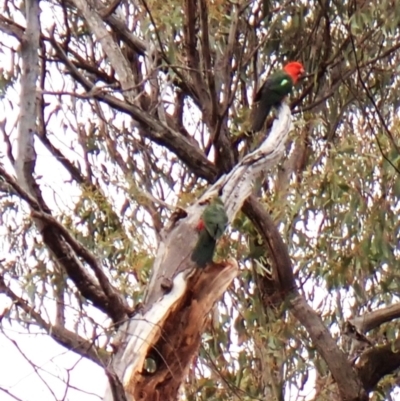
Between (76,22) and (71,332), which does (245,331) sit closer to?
(71,332)

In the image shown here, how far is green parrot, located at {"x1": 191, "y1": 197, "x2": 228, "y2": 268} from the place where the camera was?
129 inches

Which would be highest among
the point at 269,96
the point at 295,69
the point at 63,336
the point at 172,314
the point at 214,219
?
the point at 295,69

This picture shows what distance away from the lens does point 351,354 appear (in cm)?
447

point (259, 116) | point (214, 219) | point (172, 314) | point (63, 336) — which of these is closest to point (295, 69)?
point (259, 116)

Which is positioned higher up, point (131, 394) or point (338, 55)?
point (338, 55)

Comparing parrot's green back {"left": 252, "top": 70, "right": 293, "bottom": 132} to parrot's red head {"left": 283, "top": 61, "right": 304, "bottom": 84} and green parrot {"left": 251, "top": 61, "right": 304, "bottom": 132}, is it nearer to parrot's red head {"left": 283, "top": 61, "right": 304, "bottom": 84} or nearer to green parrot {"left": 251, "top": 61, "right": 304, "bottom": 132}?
green parrot {"left": 251, "top": 61, "right": 304, "bottom": 132}

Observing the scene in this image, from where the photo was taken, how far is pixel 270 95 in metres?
5.02

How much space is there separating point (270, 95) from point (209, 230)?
5.96 feet

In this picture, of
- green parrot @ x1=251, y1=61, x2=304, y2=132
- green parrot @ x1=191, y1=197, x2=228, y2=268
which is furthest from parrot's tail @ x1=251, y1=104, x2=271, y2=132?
green parrot @ x1=191, y1=197, x2=228, y2=268

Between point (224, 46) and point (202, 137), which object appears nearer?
point (224, 46)

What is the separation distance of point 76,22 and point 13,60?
93cm

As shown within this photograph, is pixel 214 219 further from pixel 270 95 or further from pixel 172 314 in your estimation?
pixel 270 95

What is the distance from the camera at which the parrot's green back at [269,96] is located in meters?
4.96

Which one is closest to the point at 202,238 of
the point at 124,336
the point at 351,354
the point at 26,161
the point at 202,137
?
the point at 124,336
